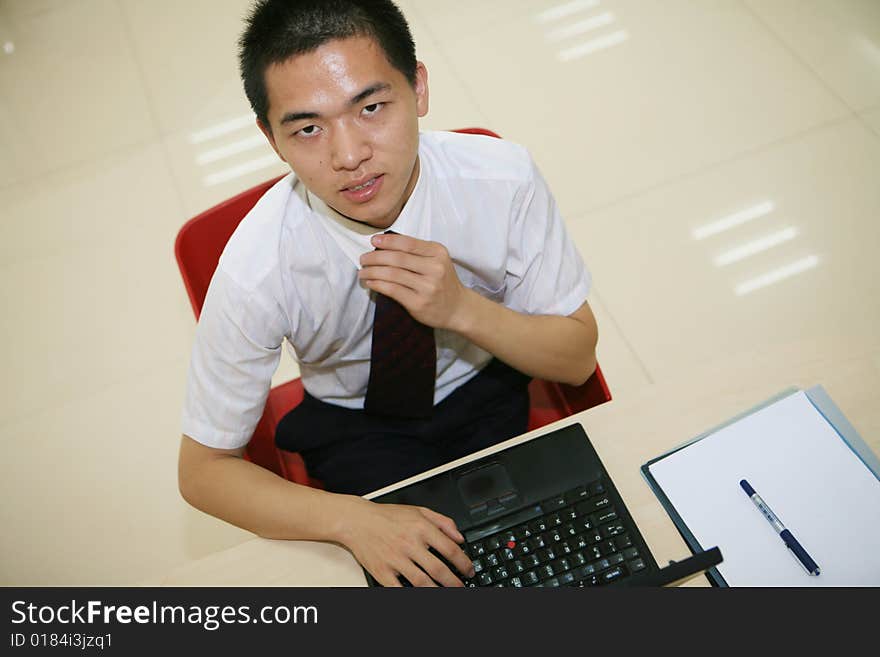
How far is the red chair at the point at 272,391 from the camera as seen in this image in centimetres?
118

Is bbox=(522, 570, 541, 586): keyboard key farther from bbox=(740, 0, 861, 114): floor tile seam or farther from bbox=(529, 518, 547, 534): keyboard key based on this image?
bbox=(740, 0, 861, 114): floor tile seam

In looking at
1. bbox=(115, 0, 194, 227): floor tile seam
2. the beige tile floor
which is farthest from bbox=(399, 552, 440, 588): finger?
bbox=(115, 0, 194, 227): floor tile seam

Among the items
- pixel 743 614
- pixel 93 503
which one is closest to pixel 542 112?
pixel 93 503

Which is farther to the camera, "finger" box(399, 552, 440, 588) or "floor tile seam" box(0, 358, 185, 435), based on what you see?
"floor tile seam" box(0, 358, 185, 435)

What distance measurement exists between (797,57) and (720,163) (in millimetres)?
538

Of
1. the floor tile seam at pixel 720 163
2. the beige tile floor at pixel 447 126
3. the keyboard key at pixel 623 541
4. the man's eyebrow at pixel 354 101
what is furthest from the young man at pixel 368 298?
the floor tile seam at pixel 720 163

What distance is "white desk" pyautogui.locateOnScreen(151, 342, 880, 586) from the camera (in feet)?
3.14

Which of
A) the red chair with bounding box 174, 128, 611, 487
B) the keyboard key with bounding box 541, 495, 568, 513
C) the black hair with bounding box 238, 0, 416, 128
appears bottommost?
the keyboard key with bounding box 541, 495, 568, 513

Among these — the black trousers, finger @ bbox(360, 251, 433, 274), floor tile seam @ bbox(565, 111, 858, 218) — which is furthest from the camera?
floor tile seam @ bbox(565, 111, 858, 218)

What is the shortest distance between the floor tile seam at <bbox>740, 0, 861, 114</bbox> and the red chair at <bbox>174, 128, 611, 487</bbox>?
1646 millimetres

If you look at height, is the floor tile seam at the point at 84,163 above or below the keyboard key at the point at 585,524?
above

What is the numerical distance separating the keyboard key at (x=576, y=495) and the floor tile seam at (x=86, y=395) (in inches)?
53.8

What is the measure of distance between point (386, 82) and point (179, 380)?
55.2 inches

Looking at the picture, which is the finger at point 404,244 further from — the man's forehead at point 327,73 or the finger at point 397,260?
the man's forehead at point 327,73
